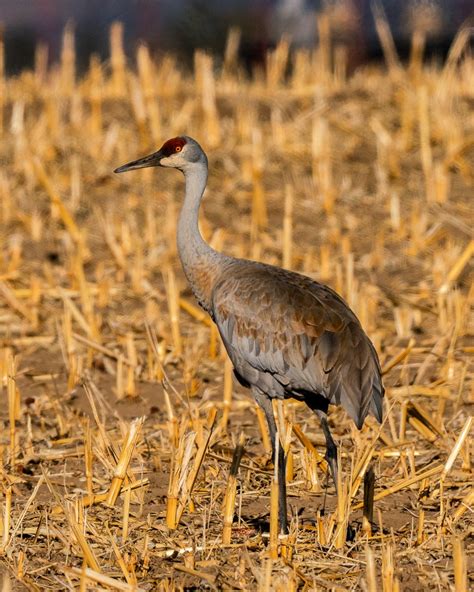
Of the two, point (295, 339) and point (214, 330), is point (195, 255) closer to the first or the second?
point (295, 339)

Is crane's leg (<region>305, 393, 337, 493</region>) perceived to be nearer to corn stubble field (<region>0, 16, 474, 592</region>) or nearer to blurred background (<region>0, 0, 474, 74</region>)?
corn stubble field (<region>0, 16, 474, 592</region>)

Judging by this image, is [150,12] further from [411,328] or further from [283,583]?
[283,583]

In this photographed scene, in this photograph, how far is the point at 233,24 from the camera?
69.5 ft

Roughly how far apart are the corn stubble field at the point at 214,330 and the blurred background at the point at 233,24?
4032 mm

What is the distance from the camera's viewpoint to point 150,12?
1975 cm

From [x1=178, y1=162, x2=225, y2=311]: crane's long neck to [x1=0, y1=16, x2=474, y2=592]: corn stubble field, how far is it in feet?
1.54

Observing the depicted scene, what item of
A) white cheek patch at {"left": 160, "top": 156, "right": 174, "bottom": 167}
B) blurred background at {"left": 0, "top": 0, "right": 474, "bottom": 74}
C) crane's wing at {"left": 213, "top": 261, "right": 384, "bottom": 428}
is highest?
blurred background at {"left": 0, "top": 0, "right": 474, "bottom": 74}

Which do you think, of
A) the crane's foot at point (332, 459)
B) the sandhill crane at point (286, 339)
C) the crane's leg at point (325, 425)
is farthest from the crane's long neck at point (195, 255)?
the crane's foot at point (332, 459)

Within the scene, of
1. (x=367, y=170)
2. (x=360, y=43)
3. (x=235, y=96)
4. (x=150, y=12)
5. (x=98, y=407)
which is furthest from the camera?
(x=150, y=12)

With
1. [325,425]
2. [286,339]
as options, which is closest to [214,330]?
[286,339]

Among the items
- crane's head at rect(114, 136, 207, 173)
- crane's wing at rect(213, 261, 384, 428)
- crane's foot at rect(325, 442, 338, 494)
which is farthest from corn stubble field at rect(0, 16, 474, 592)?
crane's head at rect(114, 136, 207, 173)

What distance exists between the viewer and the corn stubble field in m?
4.43

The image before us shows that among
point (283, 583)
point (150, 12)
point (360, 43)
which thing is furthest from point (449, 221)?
point (150, 12)

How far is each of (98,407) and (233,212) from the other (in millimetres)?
4059
